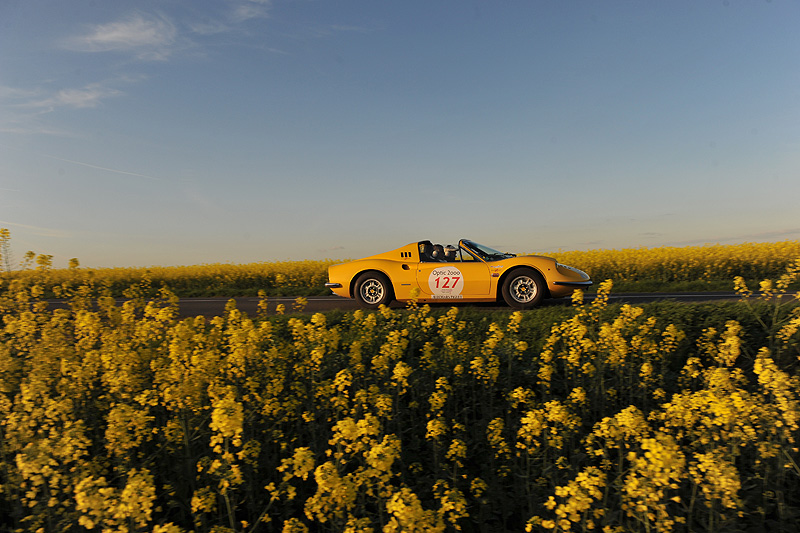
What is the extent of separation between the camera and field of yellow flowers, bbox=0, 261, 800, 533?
2.89 meters

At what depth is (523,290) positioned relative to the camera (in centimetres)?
930

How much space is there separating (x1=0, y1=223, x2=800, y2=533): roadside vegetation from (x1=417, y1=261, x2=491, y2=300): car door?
2.19 metres

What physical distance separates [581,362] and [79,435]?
5589 mm

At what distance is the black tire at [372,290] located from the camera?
32.8 ft

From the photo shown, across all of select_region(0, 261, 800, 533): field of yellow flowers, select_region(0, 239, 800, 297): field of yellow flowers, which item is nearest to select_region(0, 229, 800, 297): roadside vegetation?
select_region(0, 239, 800, 297): field of yellow flowers

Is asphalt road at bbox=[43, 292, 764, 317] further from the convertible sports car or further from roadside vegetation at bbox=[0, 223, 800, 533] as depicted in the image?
roadside vegetation at bbox=[0, 223, 800, 533]

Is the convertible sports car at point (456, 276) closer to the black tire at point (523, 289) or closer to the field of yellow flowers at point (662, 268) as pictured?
the black tire at point (523, 289)

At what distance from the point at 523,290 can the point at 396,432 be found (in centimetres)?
544

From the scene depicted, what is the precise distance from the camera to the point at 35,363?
213 inches

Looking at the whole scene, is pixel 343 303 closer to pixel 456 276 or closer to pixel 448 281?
pixel 448 281

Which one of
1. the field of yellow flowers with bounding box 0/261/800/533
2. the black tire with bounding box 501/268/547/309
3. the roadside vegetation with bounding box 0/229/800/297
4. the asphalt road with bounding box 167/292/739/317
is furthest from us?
the roadside vegetation with bounding box 0/229/800/297

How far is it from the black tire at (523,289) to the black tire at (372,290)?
2562 millimetres

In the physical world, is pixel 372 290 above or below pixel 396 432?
above

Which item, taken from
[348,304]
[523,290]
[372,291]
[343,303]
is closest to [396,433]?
[523,290]
